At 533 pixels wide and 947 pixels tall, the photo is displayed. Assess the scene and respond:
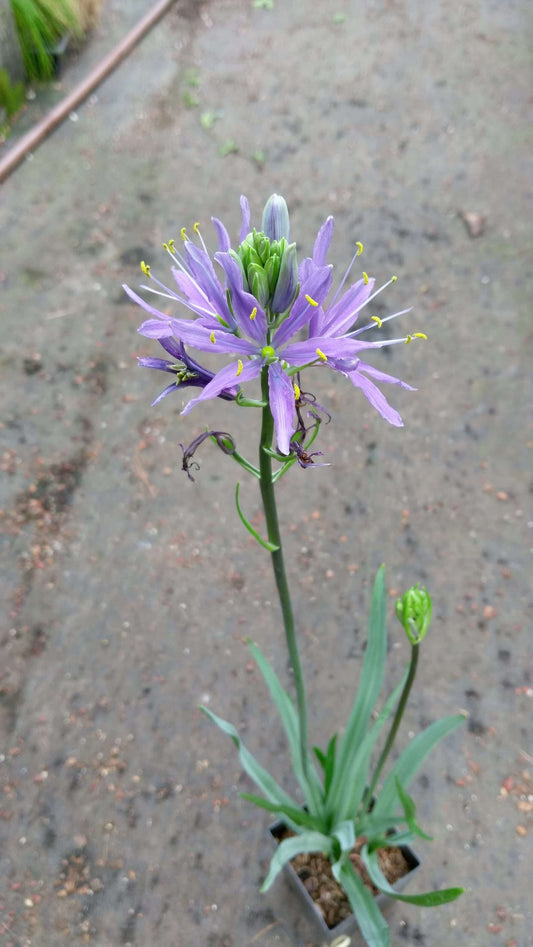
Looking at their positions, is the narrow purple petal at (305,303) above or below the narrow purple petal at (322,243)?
below

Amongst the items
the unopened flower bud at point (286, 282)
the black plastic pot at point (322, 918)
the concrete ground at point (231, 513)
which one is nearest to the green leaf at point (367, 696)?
the black plastic pot at point (322, 918)

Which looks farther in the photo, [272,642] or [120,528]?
[120,528]

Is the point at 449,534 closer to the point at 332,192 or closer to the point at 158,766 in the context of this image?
the point at 158,766

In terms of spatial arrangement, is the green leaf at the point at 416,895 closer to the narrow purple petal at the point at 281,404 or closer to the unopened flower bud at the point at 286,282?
the narrow purple petal at the point at 281,404

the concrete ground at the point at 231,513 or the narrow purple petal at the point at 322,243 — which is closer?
the narrow purple petal at the point at 322,243

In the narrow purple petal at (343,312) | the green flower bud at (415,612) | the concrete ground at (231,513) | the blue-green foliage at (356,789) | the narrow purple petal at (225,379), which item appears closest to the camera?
the narrow purple petal at (225,379)

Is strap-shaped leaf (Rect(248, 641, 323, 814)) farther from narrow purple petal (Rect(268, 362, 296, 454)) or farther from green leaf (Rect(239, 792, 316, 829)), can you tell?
narrow purple petal (Rect(268, 362, 296, 454))

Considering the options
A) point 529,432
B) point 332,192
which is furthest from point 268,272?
point 332,192
